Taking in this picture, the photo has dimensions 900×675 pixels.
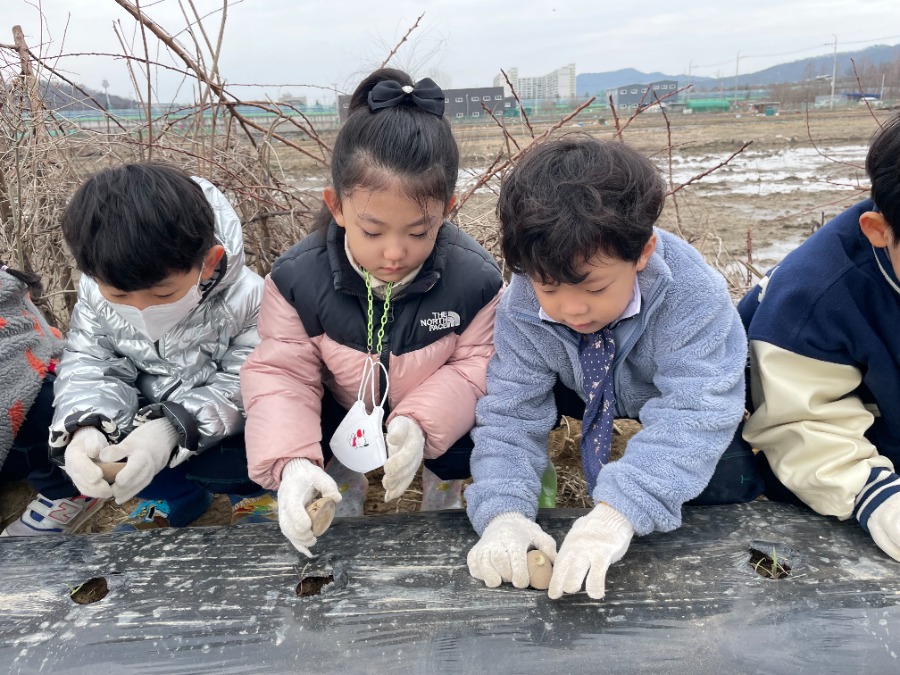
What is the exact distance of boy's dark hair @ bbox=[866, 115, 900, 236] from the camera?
1291 mm

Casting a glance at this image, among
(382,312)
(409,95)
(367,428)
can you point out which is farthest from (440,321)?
(409,95)

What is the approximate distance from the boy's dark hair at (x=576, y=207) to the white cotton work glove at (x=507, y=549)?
53 centimetres

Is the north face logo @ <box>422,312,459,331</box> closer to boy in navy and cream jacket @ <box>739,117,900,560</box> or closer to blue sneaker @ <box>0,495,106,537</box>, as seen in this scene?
boy in navy and cream jacket @ <box>739,117,900,560</box>

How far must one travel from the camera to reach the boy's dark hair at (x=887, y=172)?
4.24 feet

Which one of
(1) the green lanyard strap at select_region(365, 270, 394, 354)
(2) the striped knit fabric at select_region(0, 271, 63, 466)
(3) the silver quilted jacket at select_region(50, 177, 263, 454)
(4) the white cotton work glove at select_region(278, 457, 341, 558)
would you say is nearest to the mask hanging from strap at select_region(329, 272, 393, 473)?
(1) the green lanyard strap at select_region(365, 270, 394, 354)

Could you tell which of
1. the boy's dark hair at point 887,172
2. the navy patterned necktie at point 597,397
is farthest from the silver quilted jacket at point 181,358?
the boy's dark hair at point 887,172

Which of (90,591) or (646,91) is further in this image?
(646,91)

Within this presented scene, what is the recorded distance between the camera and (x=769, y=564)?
136 cm

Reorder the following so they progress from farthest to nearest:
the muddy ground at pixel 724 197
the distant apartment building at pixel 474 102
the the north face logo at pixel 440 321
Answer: the muddy ground at pixel 724 197, the distant apartment building at pixel 474 102, the the north face logo at pixel 440 321

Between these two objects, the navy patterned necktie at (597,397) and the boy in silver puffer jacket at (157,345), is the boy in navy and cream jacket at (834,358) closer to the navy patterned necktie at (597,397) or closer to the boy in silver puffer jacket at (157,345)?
the navy patterned necktie at (597,397)

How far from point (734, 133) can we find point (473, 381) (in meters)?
19.6

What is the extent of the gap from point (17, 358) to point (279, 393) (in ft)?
2.85

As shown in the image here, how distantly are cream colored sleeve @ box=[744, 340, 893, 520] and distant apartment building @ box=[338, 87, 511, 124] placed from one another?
3.79 ft

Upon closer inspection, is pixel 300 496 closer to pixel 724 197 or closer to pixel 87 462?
pixel 87 462
